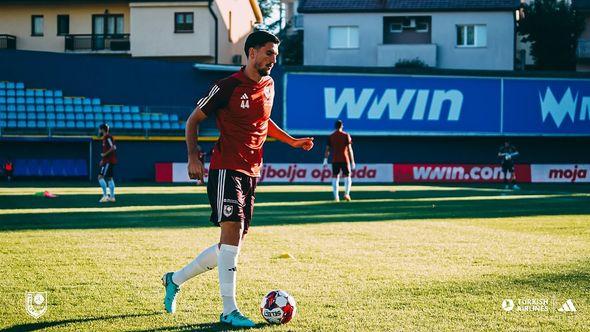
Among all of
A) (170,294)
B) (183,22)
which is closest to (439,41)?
(183,22)

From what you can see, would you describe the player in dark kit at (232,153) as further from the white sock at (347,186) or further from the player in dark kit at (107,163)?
the white sock at (347,186)

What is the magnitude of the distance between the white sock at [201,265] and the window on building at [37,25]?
155 feet

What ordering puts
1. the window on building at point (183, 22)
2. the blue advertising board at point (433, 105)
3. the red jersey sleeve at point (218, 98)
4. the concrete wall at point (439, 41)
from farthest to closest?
1. the concrete wall at point (439, 41)
2. the window on building at point (183, 22)
3. the blue advertising board at point (433, 105)
4. the red jersey sleeve at point (218, 98)

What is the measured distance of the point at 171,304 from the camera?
6871 millimetres

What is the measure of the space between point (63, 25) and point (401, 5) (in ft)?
68.6

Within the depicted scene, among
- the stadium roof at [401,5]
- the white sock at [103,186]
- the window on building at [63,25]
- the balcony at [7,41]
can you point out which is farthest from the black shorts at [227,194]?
the balcony at [7,41]

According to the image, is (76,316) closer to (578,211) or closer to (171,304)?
(171,304)

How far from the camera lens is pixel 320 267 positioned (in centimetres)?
957

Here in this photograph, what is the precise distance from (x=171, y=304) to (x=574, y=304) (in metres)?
3.41

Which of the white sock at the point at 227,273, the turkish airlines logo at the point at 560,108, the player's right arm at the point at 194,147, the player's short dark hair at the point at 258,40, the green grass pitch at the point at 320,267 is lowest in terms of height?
the green grass pitch at the point at 320,267

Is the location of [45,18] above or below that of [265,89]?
above

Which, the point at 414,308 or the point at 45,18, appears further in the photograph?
the point at 45,18

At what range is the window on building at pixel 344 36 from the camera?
5350 centimetres

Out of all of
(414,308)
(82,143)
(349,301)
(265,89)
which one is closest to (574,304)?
(414,308)
